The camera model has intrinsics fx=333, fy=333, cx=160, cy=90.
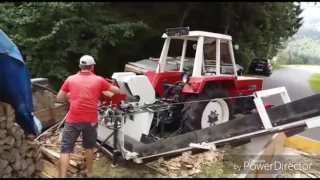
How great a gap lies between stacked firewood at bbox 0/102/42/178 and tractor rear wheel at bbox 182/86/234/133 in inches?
76.9

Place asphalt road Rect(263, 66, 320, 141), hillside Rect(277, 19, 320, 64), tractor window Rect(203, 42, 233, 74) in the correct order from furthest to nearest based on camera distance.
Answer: tractor window Rect(203, 42, 233, 74)
asphalt road Rect(263, 66, 320, 141)
hillside Rect(277, 19, 320, 64)

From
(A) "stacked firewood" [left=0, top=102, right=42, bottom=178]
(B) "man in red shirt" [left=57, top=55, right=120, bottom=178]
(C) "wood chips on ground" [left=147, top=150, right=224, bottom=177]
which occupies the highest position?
(B) "man in red shirt" [left=57, top=55, right=120, bottom=178]

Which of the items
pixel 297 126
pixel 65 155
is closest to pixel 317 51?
pixel 297 126

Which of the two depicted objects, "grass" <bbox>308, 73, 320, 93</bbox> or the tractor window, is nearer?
"grass" <bbox>308, 73, 320, 93</bbox>

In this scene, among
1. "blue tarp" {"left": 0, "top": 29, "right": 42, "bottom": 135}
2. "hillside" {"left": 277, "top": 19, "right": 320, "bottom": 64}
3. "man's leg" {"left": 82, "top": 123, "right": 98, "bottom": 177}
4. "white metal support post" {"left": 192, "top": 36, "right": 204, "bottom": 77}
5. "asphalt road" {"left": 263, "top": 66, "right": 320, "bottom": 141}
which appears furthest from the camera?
"white metal support post" {"left": 192, "top": 36, "right": 204, "bottom": 77}

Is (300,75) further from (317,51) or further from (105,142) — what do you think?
(105,142)

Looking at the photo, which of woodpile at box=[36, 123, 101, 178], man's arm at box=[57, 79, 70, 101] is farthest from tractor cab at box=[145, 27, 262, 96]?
man's arm at box=[57, 79, 70, 101]

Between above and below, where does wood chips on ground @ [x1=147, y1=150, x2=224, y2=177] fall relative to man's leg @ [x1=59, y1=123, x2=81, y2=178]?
below

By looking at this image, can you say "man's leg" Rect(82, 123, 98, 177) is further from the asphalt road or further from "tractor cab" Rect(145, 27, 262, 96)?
the asphalt road

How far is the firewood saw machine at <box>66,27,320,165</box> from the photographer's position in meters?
2.64

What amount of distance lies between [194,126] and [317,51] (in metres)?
1.81

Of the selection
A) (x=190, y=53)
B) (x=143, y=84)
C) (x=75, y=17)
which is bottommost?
(x=143, y=84)

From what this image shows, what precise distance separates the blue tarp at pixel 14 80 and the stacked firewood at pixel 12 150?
0.11 m

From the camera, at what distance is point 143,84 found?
4.32 meters
